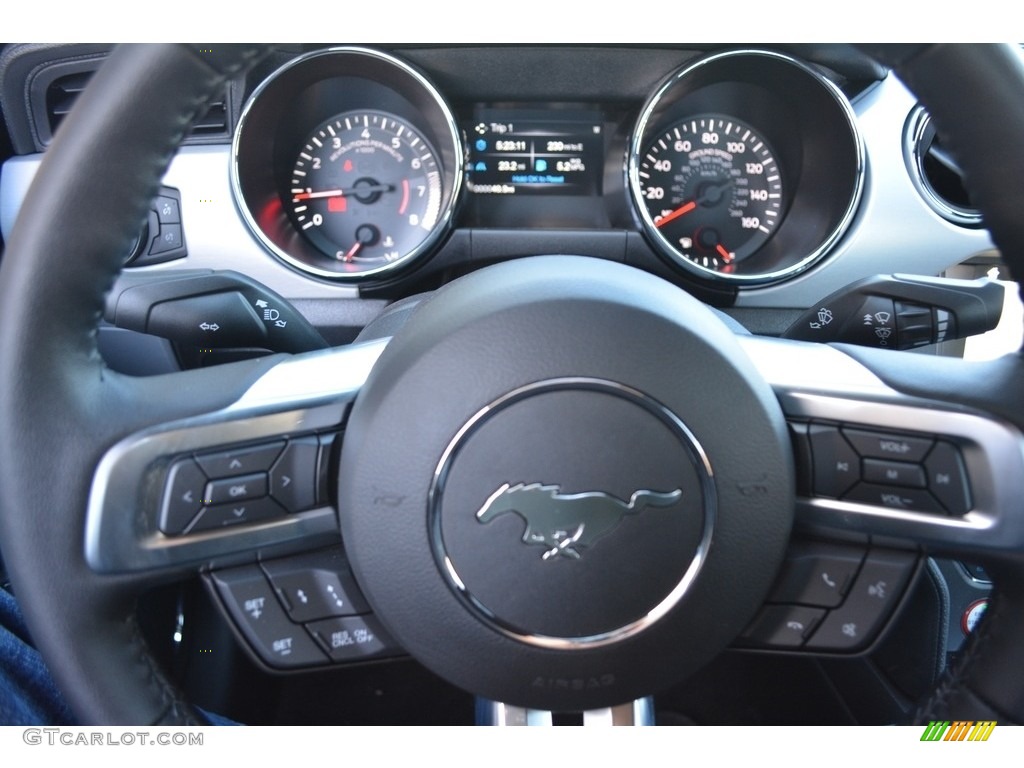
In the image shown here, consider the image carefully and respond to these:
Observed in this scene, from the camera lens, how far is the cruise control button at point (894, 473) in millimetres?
824

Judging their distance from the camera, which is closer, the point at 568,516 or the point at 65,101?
the point at 568,516

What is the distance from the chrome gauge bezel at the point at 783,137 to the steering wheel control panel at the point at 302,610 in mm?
1499

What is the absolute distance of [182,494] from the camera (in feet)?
2.63

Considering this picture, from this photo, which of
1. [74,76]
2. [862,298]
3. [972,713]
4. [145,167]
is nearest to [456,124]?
[74,76]

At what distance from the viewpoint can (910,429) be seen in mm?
824

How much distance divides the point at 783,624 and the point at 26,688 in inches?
33.4

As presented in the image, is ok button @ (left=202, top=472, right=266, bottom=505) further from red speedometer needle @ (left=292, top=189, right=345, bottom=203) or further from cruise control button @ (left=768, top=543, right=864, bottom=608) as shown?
red speedometer needle @ (left=292, top=189, right=345, bottom=203)

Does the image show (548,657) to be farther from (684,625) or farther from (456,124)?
(456,124)

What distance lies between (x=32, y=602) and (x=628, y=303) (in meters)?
0.56

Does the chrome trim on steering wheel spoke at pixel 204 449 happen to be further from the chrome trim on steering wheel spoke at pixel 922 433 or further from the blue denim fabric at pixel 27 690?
the chrome trim on steering wheel spoke at pixel 922 433

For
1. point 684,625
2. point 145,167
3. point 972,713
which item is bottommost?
point 972,713

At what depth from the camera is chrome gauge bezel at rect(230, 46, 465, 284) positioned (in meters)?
2.15
